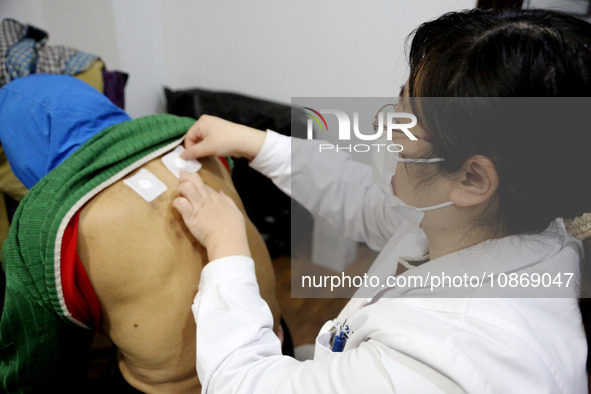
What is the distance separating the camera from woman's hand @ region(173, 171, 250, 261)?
874 mm

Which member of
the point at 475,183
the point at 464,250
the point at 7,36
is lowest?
the point at 464,250

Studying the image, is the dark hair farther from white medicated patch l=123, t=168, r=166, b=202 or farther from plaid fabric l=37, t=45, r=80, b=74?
plaid fabric l=37, t=45, r=80, b=74

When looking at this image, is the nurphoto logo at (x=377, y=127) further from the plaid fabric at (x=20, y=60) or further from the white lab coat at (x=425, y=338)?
the plaid fabric at (x=20, y=60)

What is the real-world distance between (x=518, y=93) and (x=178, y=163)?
70cm

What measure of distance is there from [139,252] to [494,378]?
66cm

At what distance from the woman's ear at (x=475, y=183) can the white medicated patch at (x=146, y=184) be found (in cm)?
59

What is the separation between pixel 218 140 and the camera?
103cm

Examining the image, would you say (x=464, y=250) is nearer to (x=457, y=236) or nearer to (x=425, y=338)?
(x=457, y=236)

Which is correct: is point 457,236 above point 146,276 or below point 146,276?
above

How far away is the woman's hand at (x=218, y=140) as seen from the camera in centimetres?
101

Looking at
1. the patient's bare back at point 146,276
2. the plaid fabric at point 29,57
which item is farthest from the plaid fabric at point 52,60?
the patient's bare back at point 146,276

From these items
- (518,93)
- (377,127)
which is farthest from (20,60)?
(518,93)

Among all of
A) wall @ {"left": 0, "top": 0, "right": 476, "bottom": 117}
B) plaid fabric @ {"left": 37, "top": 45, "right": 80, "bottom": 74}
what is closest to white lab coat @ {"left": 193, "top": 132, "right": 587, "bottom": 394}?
wall @ {"left": 0, "top": 0, "right": 476, "bottom": 117}

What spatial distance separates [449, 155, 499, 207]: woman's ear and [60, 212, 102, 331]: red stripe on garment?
684mm
